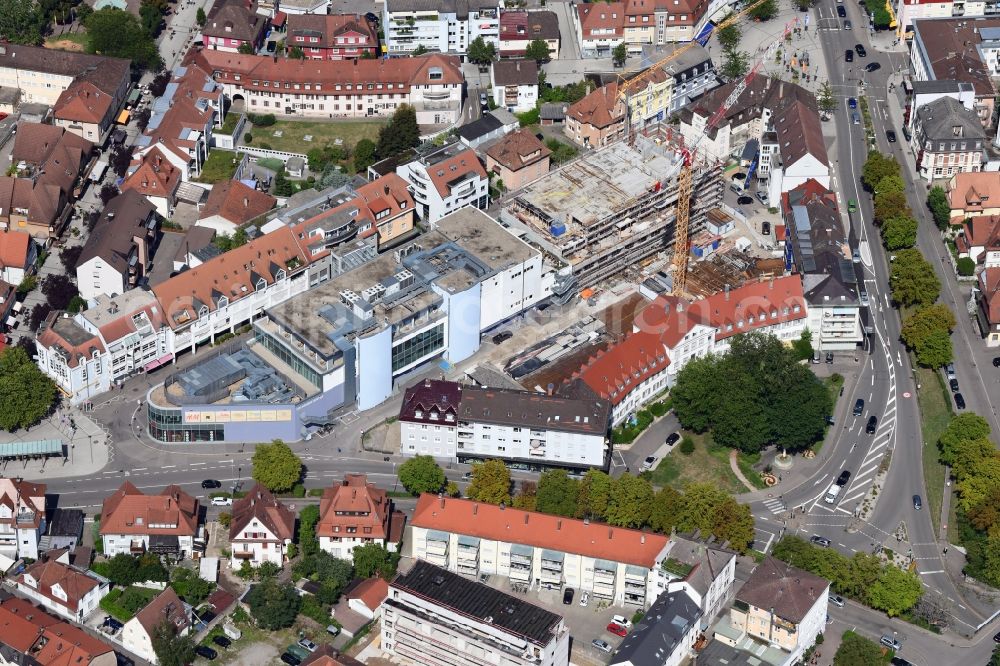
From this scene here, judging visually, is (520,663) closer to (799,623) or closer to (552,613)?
(552,613)

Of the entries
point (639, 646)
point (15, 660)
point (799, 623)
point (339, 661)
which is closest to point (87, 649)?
point (15, 660)

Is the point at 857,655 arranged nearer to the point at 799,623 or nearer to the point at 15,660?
the point at 799,623

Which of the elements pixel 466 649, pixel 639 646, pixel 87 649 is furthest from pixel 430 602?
pixel 87 649

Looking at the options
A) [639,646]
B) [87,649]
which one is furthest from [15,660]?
[639,646]

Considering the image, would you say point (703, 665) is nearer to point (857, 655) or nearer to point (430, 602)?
point (857, 655)

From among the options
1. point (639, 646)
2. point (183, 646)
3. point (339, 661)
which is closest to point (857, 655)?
point (639, 646)

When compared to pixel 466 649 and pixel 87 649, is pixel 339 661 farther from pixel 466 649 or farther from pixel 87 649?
pixel 87 649
